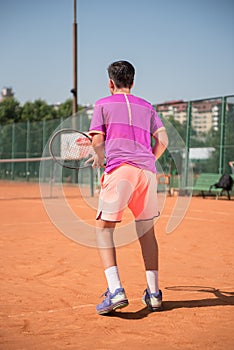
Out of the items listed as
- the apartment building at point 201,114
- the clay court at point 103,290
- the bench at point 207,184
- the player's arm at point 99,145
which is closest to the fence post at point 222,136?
the apartment building at point 201,114

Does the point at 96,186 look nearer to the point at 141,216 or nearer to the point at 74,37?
the point at 74,37

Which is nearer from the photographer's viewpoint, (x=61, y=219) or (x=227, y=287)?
(x=227, y=287)

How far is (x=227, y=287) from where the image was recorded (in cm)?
503

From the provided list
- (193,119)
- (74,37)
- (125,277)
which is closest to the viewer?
(125,277)

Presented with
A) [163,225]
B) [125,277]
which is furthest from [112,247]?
[163,225]

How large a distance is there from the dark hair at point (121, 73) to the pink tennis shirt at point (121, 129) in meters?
0.12

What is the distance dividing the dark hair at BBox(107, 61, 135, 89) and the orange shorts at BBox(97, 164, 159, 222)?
61cm

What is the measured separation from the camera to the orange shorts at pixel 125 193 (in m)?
4.09

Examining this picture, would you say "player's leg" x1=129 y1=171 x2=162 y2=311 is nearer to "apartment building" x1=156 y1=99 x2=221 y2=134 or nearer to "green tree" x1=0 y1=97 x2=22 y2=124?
"apartment building" x1=156 y1=99 x2=221 y2=134

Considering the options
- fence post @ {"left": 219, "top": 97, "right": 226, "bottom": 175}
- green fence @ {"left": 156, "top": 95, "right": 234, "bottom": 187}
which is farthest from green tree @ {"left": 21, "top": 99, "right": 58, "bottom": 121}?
fence post @ {"left": 219, "top": 97, "right": 226, "bottom": 175}

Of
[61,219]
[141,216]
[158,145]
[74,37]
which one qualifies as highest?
[74,37]

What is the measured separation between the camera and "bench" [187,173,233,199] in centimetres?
1739

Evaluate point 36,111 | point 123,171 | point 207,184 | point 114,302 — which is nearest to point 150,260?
point 114,302

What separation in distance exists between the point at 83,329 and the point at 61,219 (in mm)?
7167
